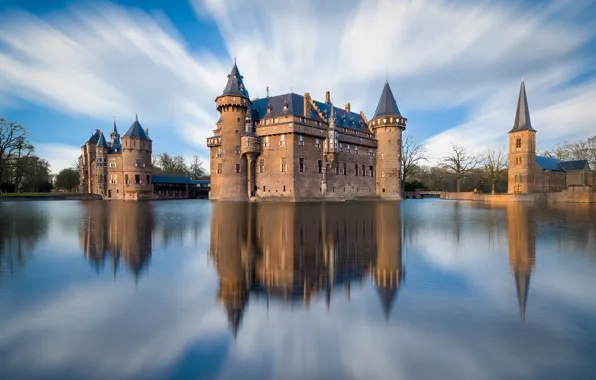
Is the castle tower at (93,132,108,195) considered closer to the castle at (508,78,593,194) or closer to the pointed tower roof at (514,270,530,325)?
the pointed tower roof at (514,270,530,325)

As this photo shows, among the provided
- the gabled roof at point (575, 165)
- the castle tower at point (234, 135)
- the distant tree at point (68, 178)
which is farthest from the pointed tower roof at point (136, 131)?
the gabled roof at point (575, 165)

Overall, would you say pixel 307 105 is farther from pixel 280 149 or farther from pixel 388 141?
pixel 388 141

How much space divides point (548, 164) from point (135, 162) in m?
73.2

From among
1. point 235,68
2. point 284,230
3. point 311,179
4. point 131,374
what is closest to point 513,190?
point 311,179

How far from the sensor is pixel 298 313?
5.18m

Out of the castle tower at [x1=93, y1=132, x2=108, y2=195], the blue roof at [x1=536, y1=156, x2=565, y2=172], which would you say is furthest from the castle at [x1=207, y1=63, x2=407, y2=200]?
the blue roof at [x1=536, y1=156, x2=565, y2=172]

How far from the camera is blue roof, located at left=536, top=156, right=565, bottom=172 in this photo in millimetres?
62344

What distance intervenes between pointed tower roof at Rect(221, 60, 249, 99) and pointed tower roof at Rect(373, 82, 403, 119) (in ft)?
76.9

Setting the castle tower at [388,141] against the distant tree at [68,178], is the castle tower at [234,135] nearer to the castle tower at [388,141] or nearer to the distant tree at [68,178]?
the castle tower at [388,141]

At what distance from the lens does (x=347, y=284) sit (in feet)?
21.8

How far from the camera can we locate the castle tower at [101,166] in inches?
2534

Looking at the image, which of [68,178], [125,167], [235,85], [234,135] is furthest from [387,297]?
[68,178]

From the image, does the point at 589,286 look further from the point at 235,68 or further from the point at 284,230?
the point at 235,68

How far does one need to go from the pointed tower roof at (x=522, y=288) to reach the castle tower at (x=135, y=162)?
61427 mm
